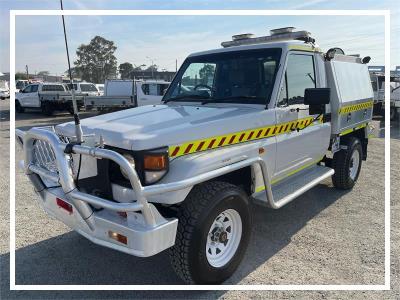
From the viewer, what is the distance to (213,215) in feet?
10.0

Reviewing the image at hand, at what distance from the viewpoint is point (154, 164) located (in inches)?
112

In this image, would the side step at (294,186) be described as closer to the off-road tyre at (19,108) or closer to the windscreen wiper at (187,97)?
the windscreen wiper at (187,97)

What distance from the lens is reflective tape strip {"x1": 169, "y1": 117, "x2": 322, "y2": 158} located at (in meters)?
3.03

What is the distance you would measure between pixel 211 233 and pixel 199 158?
2.32 ft

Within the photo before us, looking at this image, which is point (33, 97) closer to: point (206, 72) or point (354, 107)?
point (206, 72)

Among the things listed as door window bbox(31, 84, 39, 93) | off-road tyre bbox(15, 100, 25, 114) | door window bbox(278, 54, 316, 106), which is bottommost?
door window bbox(278, 54, 316, 106)

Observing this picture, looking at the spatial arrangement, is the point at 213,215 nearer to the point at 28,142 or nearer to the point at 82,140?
the point at 82,140

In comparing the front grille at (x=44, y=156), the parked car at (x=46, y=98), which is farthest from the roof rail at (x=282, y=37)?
the parked car at (x=46, y=98)

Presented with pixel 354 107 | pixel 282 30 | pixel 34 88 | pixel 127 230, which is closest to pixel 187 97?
pixel 282 30

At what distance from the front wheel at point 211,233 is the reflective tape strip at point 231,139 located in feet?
1.09

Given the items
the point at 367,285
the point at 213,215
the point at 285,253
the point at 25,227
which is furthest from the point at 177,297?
the point at 25,227

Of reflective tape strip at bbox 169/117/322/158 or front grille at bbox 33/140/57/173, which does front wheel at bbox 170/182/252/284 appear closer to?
reflective tape strip at bbox 169/117/322/158

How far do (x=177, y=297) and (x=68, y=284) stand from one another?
104 centimetres

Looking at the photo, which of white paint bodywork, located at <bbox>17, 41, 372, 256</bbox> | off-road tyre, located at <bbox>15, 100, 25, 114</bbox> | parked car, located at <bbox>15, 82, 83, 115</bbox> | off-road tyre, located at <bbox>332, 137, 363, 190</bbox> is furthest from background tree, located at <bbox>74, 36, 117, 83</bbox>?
white paint bodywork, located at <bbox>17, 41, 372, 256</bbox>
